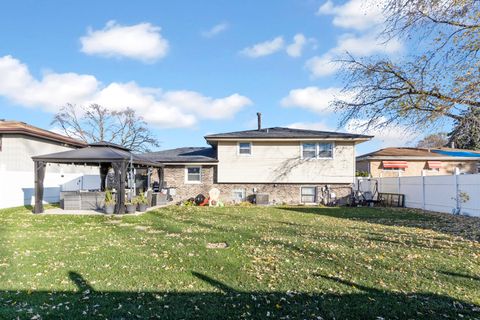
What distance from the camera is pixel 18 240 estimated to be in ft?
26.3

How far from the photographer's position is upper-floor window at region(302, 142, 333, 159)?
19844 mm

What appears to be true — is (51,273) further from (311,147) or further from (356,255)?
(311,147)

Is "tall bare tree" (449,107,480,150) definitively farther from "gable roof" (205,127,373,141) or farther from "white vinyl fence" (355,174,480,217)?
"gable roof" (205,127,373,141)

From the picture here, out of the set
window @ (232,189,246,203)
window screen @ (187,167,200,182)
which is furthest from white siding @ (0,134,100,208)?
window @ (232,189,246,203)

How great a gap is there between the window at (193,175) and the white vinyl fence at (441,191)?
9.17m

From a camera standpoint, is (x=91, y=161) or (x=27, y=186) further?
(x=27, y=186)

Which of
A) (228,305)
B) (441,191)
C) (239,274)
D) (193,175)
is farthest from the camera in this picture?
(193,175)

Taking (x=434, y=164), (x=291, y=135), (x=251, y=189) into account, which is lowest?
(x=251, y=189)

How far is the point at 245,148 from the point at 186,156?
352cm

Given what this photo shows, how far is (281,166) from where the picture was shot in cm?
1981

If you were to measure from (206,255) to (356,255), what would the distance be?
278 cm

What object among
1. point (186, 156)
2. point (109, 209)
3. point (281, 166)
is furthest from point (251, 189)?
point (109, 209)

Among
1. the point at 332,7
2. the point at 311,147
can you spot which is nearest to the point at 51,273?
the point at 332,7

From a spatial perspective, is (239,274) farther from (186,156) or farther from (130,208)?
(186,156)
